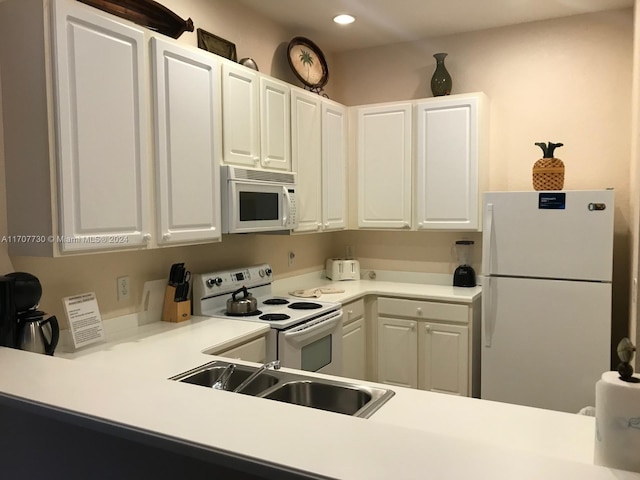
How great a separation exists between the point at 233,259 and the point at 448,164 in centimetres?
173

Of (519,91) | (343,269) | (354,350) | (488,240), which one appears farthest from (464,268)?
(519,91)

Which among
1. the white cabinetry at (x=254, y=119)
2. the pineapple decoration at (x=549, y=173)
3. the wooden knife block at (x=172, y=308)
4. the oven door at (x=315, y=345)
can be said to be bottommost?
the oven door at (x=315, y=345)

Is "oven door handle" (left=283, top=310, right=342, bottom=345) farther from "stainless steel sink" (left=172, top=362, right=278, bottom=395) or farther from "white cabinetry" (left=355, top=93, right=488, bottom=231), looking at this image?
"white cabinetry" (left=355, top=93, right=488, bottom=231)

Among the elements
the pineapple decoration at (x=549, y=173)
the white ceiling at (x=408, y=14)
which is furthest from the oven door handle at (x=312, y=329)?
the white ceiling at (x=408, y=14)

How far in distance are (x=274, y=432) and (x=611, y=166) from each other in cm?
342

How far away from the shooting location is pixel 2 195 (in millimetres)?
2135

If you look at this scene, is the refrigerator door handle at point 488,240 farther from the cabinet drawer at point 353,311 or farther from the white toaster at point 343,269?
the white toaster at point 343,269

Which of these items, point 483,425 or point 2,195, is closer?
point 483,425

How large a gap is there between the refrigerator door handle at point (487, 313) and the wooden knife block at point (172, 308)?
1.90m

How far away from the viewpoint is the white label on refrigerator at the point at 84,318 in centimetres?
227

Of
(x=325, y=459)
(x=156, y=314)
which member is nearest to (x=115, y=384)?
(x=325, y=459)

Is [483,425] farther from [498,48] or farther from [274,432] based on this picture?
[498,48]

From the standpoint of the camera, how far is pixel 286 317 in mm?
2920

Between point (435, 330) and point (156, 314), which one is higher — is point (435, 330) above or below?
below
